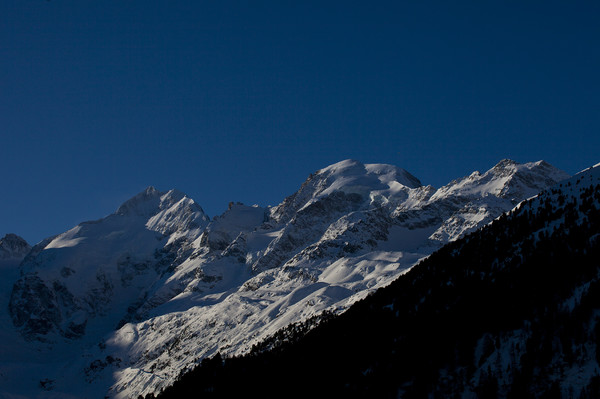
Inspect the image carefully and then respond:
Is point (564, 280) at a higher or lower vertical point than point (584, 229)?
lower

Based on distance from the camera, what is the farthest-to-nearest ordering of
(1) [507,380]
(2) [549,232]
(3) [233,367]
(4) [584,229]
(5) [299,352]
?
(3) [233,367], (5) [299,352], (2) [549,232], (4) [584,229], (1) [507,380]

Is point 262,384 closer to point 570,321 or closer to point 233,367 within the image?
point 233,367

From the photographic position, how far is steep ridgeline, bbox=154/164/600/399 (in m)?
119

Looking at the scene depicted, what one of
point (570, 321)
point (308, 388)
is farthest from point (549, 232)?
point (308, 388)

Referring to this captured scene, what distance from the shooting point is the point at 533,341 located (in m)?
124

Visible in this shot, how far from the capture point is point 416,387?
130 m

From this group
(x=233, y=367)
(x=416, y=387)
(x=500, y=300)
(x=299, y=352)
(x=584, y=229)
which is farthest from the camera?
(x=233, y=367)

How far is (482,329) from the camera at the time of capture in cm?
13662

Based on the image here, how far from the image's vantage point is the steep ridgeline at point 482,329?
119 meters

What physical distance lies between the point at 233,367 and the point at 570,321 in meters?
103

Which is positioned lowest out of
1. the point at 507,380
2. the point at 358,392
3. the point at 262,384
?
the point at 507,380

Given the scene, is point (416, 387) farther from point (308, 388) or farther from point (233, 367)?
point (233, 367)

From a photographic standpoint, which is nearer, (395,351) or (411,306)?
(395,351)

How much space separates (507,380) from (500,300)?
25.7 metres
